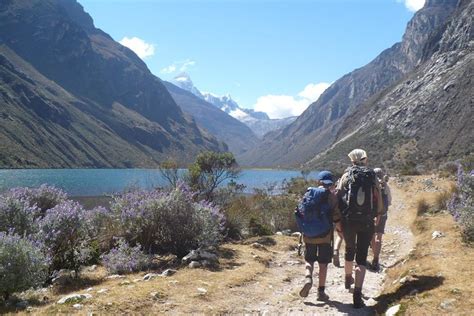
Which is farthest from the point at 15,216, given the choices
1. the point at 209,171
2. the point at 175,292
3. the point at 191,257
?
the point at 209,171

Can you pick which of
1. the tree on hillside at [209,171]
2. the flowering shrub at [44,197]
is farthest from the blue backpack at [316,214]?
the tree on hillside at [209,171]

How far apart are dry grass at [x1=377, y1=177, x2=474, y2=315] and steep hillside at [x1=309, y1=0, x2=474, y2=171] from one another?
9187 cm

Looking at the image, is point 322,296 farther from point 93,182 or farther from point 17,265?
point 93,182

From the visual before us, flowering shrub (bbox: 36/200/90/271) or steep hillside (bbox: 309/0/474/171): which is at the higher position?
steep hillside (bbox: 309/0/474/171)

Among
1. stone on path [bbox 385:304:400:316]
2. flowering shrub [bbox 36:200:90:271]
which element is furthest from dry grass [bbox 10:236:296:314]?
stone on path [bbox 385:304:400:316]

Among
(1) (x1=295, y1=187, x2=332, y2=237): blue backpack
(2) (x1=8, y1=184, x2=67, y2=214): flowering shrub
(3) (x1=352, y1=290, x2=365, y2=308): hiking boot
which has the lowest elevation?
(3) (x1=352, y1=290, x2=365, y2=308): hiking boot

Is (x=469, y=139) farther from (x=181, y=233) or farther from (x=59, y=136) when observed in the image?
(x=59, y=136)

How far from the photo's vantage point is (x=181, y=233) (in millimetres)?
10727

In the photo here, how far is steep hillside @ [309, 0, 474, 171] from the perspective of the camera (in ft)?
365

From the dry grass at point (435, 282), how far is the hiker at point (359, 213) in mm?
608

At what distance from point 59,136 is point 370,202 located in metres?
206

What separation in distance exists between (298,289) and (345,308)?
158 cm

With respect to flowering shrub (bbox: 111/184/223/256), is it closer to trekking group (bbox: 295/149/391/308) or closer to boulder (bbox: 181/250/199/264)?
boulder (bbox: 181/250/199/264)

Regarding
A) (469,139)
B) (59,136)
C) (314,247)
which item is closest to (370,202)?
(314,247)
